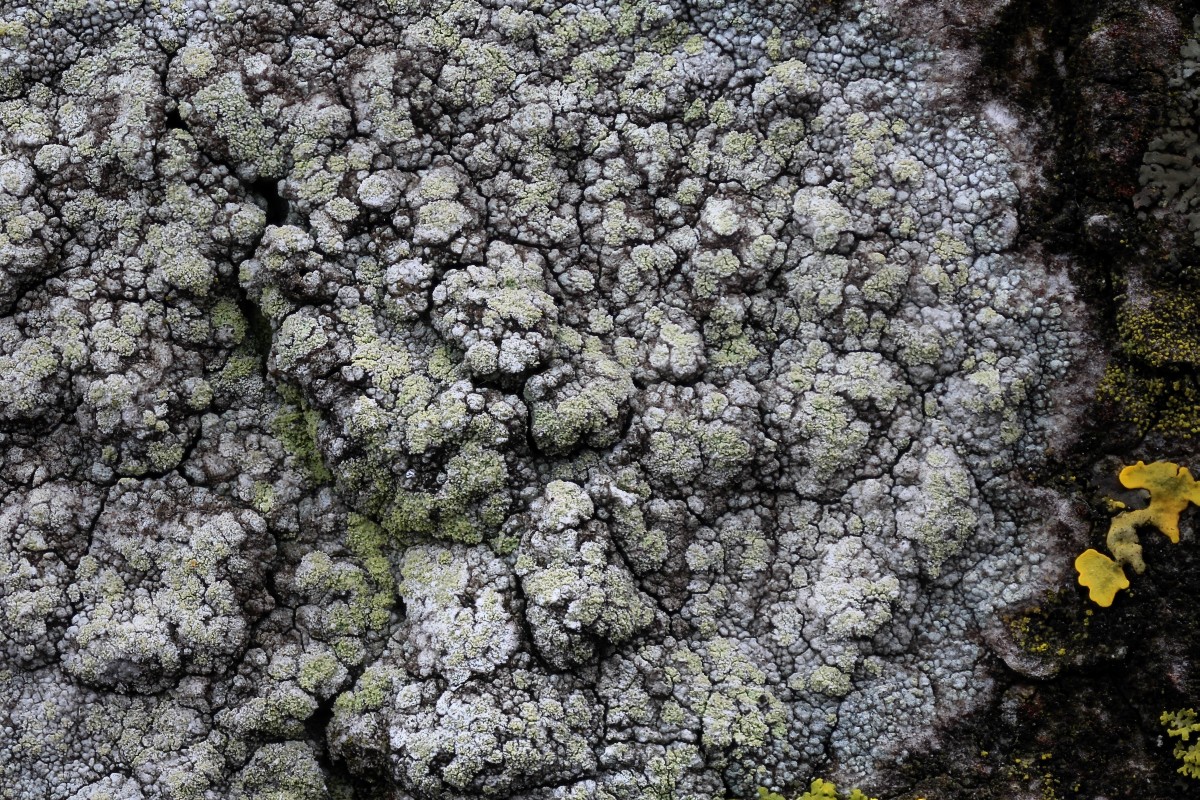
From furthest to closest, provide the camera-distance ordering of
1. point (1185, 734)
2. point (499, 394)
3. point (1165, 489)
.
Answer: point (499, 394), point (1165, 489), point (1185, 734)

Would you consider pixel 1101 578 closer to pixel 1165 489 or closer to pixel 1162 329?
pixel 1165 489

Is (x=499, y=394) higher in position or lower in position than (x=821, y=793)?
higher

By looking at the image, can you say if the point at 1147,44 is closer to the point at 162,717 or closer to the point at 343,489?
the point at 343,489

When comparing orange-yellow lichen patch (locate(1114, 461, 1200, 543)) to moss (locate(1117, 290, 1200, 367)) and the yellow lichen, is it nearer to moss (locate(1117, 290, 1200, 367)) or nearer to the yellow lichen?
the yellow lichen

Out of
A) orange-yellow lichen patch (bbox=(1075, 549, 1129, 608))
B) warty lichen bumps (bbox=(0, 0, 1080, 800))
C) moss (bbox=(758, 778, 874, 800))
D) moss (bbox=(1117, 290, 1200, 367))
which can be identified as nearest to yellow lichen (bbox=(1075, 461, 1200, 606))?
orange-yellow lichen patch (bbox=(1075, 549, 1129, 608))

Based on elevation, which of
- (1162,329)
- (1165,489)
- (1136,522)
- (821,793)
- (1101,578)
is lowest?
(821,793)

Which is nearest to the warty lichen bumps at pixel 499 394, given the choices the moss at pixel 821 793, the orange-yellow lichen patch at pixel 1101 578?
the moss at pixel 821 793

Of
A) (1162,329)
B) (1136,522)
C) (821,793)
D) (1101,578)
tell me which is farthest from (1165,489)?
(821,793)
